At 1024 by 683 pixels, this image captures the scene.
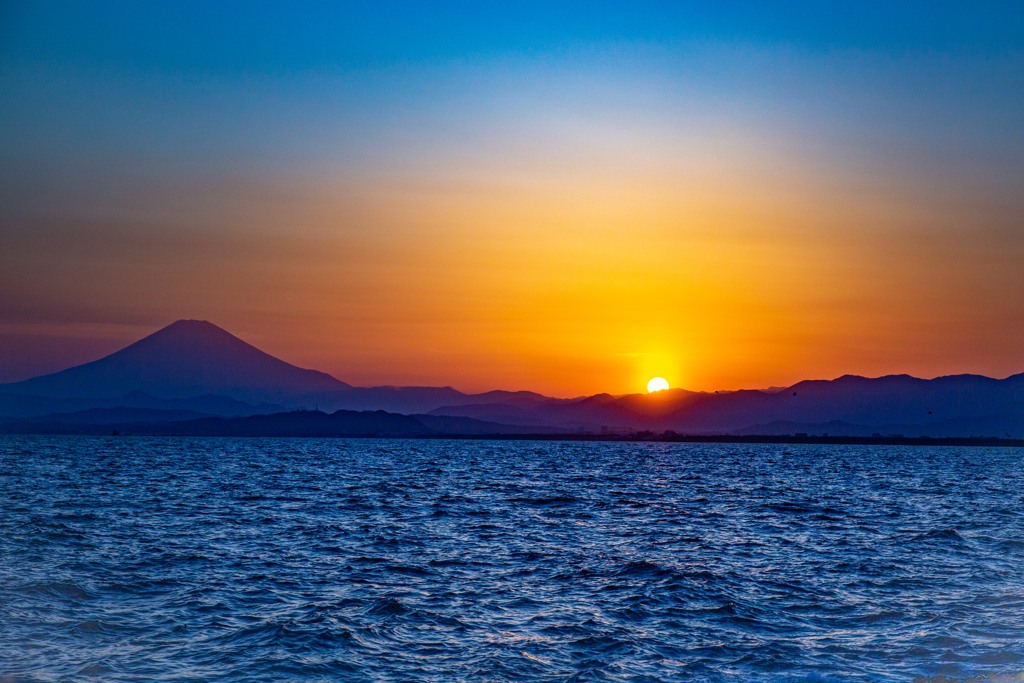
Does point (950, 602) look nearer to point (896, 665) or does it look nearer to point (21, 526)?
point (896, 665)

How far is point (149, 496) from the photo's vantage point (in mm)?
56875

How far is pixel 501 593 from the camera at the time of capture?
2502 cm

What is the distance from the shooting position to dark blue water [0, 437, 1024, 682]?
18578mm

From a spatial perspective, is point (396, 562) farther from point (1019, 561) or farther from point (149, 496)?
point (149, 496)

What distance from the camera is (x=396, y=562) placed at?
3011cm

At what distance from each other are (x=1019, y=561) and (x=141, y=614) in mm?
32606

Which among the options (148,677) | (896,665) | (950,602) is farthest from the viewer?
(950,602)

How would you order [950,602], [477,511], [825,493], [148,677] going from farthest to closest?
[825,493], [477,511], [950,602], [148,677]

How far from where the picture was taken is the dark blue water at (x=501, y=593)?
18.6 metres

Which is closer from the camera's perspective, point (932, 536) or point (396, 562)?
point (396, 562)

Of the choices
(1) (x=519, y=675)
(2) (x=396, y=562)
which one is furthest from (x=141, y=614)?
(1) (x=519, y=675)

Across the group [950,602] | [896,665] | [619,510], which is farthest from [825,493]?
[896,665]

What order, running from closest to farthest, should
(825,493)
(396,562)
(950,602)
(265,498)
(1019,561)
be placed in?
(950,602) < (396,562) < (1019,561) < (265,498) < (825,493)

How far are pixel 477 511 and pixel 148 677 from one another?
31.6 m
